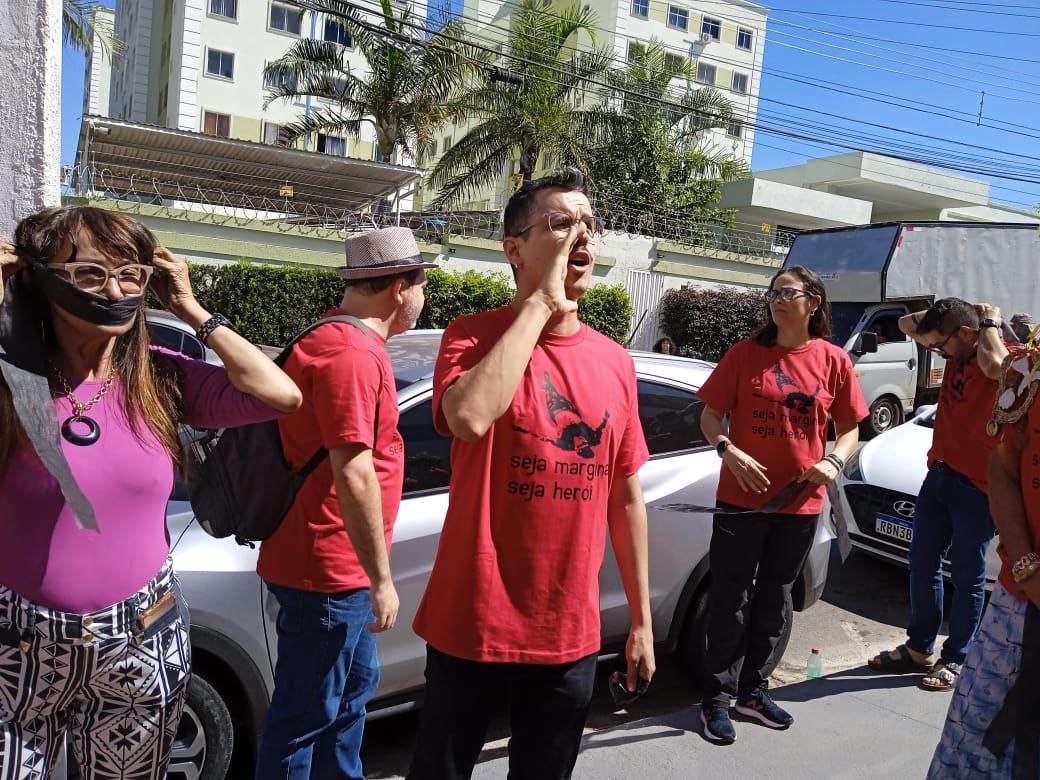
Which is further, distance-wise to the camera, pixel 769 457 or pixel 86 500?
pixel 769 457

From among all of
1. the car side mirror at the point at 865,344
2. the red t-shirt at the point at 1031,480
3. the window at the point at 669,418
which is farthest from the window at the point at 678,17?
the red t-shirt at the point at 1031,480

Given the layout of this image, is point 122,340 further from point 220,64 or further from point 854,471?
point 220,64

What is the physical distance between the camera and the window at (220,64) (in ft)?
104

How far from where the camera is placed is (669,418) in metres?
4.53

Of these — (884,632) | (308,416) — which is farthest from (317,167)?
(308,416)

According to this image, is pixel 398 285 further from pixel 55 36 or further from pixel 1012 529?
pixel 1012 529

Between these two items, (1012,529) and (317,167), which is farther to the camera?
(317,167)

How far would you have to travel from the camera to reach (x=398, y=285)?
2887mm

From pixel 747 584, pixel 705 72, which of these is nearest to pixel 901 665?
pixel 747 584

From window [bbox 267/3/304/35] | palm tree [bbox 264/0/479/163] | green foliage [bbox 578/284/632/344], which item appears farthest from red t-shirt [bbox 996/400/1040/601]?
window [bbox 267/3/304/35]

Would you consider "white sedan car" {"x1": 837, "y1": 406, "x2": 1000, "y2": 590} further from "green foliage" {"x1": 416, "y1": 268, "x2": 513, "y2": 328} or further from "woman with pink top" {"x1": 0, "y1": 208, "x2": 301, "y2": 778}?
"green foliage" {"x1": 416, "y1": 268, "x2": 513, "y2": 328}

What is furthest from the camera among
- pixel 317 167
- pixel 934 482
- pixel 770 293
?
pixel 317 167

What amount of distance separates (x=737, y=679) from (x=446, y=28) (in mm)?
19957

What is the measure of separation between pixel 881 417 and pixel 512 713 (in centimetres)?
1280
